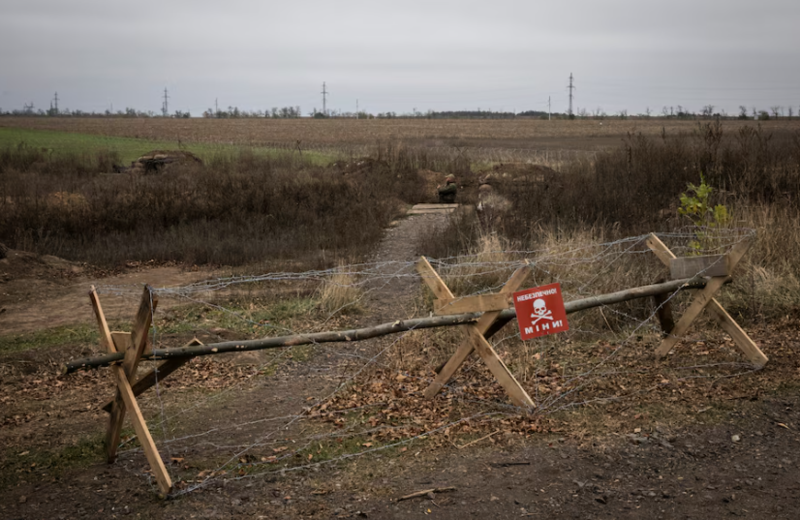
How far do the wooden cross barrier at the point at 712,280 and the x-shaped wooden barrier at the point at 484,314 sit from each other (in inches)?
75.5

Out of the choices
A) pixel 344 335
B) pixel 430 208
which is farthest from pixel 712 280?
pixel 430 208

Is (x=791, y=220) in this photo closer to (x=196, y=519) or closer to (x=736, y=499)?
(x=736, y=499)

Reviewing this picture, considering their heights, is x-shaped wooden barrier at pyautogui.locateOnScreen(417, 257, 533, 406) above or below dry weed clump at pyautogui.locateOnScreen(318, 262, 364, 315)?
above

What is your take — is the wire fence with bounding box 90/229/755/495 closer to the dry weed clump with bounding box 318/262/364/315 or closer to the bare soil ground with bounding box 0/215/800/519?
the bare soil ground with bounding box 0/215/800/519

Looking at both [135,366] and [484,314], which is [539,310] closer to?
[484,314]

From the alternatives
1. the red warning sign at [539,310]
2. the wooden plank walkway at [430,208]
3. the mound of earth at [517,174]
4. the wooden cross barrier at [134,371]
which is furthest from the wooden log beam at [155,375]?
the wooden plank walkway at [430,208]

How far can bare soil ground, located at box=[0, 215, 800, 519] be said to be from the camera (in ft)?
15.3

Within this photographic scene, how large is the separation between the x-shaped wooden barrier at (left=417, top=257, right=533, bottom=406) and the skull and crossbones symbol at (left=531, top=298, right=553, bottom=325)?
0.65 ft

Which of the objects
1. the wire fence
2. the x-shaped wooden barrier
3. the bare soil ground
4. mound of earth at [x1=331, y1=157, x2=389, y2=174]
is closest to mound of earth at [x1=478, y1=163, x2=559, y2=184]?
mound of earth at [x1=331, y1=157, x2=389, y2=174]

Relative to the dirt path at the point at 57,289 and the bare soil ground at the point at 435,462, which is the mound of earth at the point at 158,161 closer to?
the dirt path at the point at 57,289

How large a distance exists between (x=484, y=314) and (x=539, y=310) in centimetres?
44

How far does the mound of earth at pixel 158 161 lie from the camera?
23.9m

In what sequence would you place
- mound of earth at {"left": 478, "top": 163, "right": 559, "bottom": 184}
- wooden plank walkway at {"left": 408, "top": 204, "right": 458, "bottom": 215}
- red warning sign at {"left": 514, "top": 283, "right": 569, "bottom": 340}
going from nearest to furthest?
1. red warning sign at {"left": 514, "top": 283, "right": 569, "bottom": 340}
2. mound of earth at {"left": 478, "top": 163, "right": 559, "bottom": 184}
3. wooden plank walkway at {"left": 408, "top": 204, "right": 458, "bottom": 215}

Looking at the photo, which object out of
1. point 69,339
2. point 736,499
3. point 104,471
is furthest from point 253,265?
point 736,499
